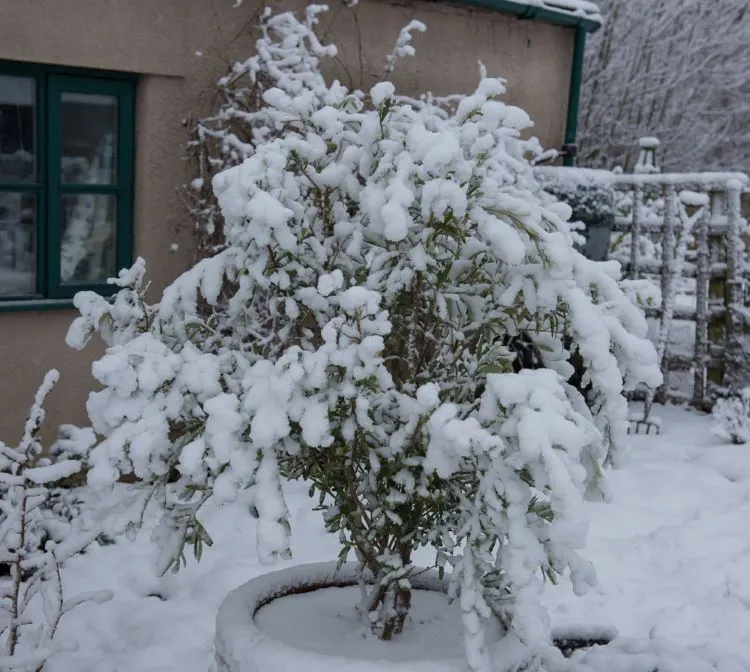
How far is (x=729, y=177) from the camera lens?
752cm

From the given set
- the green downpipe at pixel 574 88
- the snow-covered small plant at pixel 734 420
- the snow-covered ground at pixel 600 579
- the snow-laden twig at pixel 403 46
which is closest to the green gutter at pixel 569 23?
the green downpipe at pixel 574 88

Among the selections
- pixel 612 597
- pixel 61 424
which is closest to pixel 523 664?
pixel 612 597

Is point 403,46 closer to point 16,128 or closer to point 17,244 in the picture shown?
point 16,128

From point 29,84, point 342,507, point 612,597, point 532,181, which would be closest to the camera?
point 342,507

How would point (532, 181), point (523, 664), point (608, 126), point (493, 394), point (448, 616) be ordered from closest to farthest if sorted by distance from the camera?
point (493, 394)
point (523, 664)
point (448, 616)
point (532, 181)
point (608, 126)

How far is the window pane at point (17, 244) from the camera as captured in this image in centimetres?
518

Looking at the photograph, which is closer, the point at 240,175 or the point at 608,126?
the point at 240,175

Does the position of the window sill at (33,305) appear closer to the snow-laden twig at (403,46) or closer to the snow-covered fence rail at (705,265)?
the snow-laden twig at (403,46)

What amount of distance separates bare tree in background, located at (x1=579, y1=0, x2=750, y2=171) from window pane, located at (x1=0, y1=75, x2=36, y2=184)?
11.8 metres

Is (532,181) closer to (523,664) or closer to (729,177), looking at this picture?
(729,177)

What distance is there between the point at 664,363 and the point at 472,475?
5688 mm

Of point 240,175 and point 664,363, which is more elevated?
point 240,175

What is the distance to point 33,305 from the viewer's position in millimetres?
5125

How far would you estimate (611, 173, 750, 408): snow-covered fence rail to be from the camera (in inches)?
300
